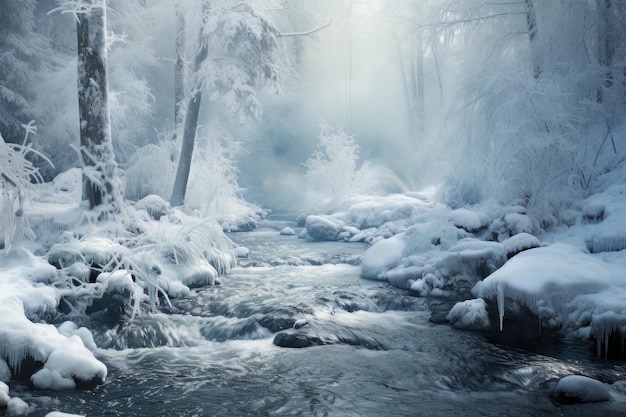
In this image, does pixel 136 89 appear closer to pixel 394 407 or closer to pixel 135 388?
pixel 135 388

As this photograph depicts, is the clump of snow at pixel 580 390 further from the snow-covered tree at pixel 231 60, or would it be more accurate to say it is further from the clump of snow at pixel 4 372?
the snow-covered tree at pixel 231 60

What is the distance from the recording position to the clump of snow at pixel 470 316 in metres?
7.64

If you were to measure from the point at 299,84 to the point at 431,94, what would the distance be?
35.3 ft

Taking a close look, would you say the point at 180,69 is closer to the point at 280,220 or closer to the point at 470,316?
the point at 280,220

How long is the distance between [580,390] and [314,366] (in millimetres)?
2997

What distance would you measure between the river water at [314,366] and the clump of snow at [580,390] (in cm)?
12

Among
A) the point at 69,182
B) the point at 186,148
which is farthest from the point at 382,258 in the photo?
the point at 69,182

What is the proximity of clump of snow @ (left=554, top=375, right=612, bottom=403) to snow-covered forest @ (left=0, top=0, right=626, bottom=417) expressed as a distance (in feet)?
0.09

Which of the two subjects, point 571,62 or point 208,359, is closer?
point 208,359

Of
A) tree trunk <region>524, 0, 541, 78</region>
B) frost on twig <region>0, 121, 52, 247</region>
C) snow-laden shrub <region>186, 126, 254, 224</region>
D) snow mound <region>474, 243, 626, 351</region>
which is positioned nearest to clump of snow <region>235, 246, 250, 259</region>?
snow-laden shrub <region>186, 126, 254, 224</region>

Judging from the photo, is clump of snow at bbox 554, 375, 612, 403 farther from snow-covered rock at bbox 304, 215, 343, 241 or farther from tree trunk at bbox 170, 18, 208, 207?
snow-covered rock at bbox 304, 215, 343, 241

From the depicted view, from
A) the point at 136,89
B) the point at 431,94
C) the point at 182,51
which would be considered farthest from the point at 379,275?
the point at 431,94

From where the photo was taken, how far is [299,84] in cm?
4044

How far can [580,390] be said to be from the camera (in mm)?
5180
